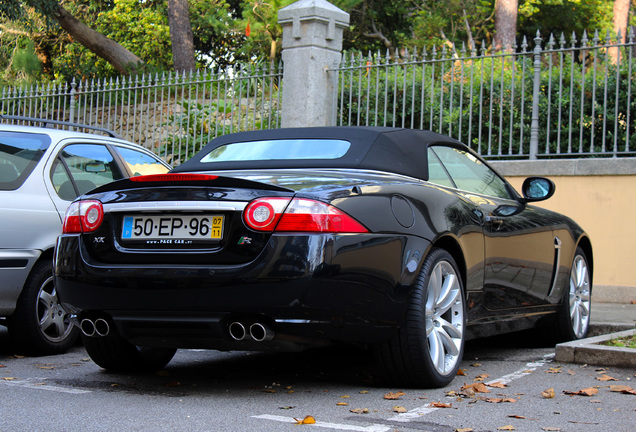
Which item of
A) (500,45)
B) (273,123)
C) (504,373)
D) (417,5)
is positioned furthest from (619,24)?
(504,373)

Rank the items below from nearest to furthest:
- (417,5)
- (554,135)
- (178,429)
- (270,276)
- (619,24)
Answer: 1. (178,429)
2. (270,276)
3. (554,135)
4. (619,24)
5. (417,5)

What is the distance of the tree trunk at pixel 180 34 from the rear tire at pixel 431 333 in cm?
2109

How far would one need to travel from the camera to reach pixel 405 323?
4.30 m

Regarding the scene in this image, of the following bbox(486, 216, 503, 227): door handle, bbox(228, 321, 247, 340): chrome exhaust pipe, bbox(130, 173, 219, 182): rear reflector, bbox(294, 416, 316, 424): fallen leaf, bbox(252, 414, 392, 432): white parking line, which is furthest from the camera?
bbox(486, 216, 503, 227): door handle

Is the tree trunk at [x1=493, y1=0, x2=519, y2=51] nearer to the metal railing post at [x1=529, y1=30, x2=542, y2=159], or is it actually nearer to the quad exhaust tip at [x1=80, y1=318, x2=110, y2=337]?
the metal railing post at [x1=529, y1=30, x2=542, y2=159]

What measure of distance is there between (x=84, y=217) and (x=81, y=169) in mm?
2159

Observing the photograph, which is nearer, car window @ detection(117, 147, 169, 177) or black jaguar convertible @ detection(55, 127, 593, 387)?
black jaguar convertible @ detection(55, 127, 593, 387)

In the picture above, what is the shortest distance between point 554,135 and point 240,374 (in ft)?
21.2

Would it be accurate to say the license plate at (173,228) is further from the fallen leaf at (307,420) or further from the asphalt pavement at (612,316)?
the asphalt pavement at (612,316)

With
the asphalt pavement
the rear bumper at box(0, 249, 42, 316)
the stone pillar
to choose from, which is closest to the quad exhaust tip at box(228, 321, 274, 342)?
the rear bumper at box(0, 249, 42, 316)

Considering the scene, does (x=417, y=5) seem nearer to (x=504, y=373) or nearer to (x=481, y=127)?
(x=481, y=127)

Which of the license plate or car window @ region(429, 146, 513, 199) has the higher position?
car window @ region(429, 146, 513, 199)

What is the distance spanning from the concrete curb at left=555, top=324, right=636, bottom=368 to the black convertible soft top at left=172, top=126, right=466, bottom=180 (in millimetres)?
1540

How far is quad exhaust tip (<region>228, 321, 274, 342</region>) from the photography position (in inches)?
158
